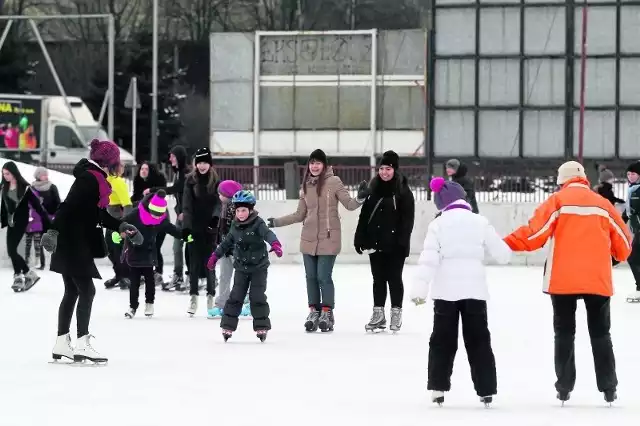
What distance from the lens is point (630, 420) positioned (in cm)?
818

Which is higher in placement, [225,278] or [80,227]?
[80,227]

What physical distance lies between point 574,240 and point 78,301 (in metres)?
3.67

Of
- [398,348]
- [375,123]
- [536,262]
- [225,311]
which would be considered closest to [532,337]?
[398,348]

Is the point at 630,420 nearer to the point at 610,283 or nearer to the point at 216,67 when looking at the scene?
the point at 610,283

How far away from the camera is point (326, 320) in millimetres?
13344

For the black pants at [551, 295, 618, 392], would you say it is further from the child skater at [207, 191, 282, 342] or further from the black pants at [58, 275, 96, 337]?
the child skater at [207, 191, 282, 342]

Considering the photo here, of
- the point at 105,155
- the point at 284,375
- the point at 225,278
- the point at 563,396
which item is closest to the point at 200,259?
the point at 225,278

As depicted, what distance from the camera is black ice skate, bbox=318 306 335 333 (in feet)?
43.7

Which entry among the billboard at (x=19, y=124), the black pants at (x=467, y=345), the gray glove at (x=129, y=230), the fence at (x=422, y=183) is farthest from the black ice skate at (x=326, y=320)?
the billboard at (x=19, y=124)

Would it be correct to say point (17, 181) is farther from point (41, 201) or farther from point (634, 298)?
point (634, 298)

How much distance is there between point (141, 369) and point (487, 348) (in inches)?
107

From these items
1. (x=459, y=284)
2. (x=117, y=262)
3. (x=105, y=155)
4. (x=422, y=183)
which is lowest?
(x=117, y=262)

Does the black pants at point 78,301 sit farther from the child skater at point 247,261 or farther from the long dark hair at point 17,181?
the long dark hair at point 17,181

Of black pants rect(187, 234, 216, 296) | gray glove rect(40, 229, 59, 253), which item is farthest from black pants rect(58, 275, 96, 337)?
black pants rect(187, 234, 216, 296)
